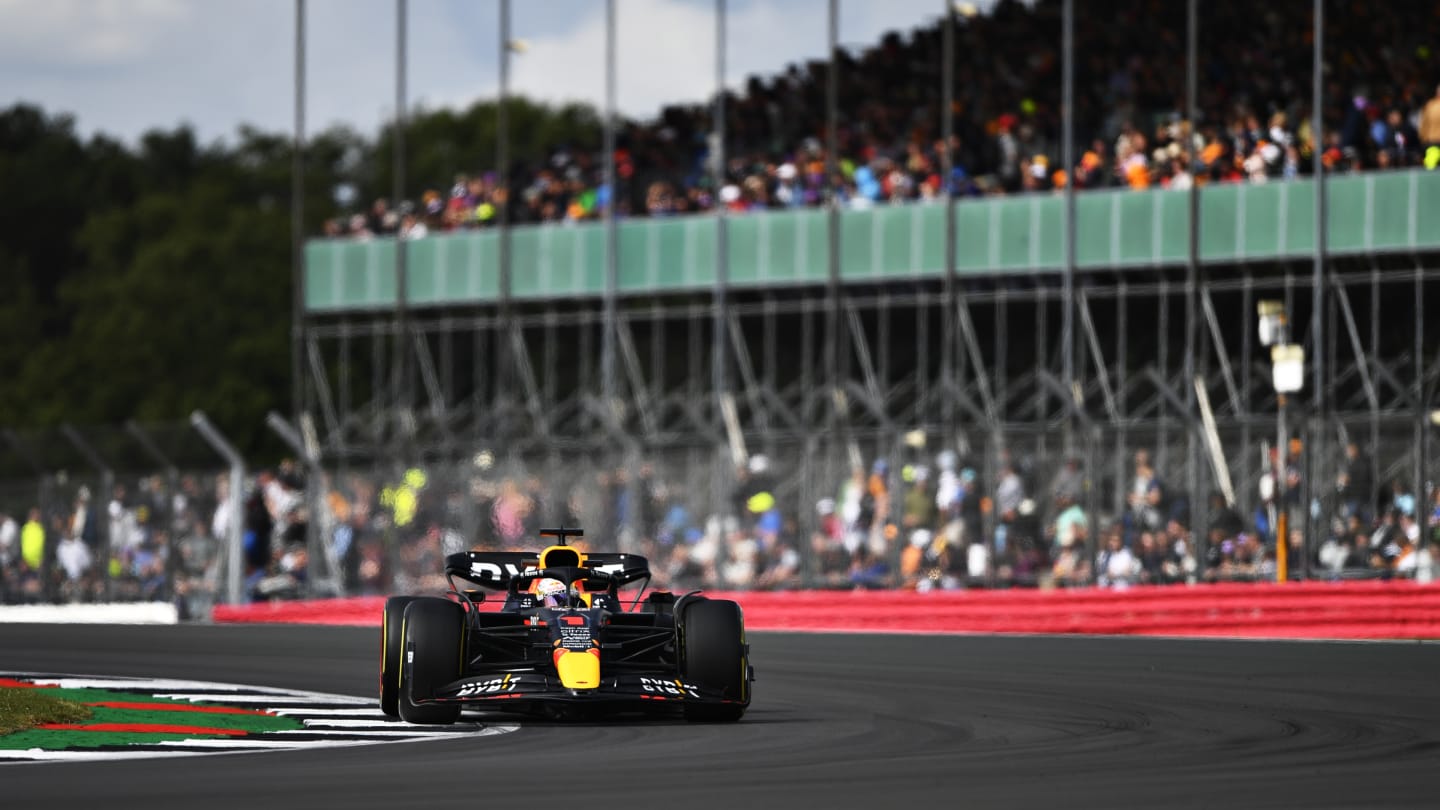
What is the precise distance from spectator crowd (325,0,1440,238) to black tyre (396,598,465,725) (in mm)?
19454

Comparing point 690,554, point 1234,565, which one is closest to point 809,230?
point 690,554

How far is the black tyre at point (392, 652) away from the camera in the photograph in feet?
43.5

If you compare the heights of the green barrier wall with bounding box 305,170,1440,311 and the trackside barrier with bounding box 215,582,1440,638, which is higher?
the green barrier wall with bounding box 305,170,1440,311

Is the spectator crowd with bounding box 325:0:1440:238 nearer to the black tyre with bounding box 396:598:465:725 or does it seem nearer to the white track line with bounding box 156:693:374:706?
the white track line with bounding box 156:693:374:706

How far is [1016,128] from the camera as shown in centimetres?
3578

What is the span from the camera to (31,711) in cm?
1304

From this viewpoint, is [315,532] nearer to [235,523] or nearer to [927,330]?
[235,523]

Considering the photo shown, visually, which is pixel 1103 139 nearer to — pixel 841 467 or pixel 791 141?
pixel 791 141

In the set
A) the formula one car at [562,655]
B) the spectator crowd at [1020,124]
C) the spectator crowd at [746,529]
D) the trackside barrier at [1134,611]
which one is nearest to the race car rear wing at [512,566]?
the formula one car at [562,655]

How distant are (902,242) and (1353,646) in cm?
1686

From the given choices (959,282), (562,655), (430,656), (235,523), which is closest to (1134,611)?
(235,523)

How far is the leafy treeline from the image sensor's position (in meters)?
70.9

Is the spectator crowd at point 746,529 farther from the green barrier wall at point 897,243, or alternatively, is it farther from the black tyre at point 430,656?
the black tyre at point 430,656

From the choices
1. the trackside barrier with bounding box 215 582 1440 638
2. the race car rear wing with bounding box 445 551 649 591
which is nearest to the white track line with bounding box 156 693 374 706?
the race car rear wing with bounding box 445 551 649 591
